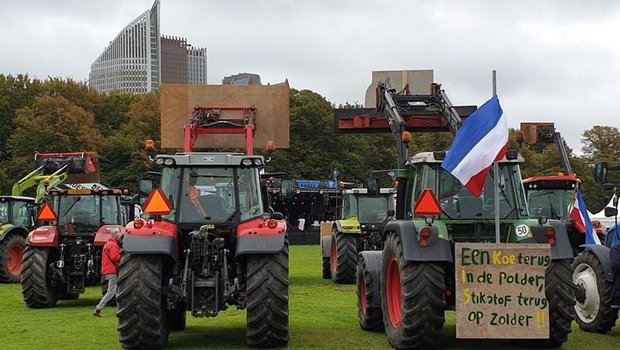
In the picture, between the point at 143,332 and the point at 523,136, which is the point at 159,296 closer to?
the point at 143,332

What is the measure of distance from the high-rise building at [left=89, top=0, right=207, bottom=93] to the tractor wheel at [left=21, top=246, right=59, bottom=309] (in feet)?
255

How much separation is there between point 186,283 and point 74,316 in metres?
4.83

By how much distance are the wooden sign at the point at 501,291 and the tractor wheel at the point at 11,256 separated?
1394 cm

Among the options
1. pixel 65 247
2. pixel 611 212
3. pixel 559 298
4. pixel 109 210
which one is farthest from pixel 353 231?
pixel 559 298

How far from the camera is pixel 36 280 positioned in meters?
15.1

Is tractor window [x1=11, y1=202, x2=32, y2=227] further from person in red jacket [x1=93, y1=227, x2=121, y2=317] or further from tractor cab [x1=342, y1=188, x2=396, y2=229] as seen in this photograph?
person in red jacket [x1=93, y1=227, x2=121, y2=317]

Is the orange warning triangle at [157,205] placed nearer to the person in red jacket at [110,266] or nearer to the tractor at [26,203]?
the person in red jacket at [110,266]

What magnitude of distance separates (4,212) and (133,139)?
33.1 meters

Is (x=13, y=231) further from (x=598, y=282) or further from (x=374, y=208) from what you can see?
(x=598, y=282)

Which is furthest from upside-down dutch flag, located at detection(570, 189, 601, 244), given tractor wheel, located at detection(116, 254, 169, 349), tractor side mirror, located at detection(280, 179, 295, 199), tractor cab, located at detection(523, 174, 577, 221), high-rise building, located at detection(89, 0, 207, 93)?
high-rise building, located at detection(89, 0, 207, 93)

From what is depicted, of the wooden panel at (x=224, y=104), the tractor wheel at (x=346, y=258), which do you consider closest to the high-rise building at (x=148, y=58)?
the tractor wheel at (x=346, y=258)

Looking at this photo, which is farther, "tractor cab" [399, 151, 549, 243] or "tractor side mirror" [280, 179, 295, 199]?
"tractor side mirror" [280, 179, 295, 199]

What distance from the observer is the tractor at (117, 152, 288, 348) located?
31.1ft

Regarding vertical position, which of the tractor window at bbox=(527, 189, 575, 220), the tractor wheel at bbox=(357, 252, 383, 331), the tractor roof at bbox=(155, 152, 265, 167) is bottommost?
the tractor wheel at bbox=(357, 252, 383, 331)
